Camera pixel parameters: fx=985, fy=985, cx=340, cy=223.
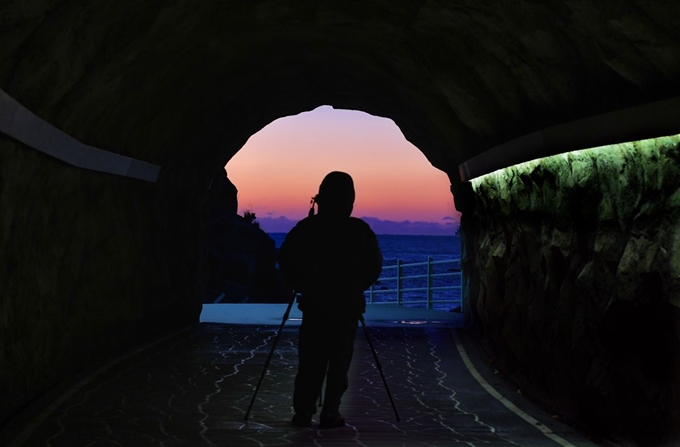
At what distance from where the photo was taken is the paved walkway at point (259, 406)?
7543mm

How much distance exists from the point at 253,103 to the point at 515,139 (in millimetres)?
7108

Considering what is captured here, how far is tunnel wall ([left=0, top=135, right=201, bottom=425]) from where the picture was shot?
8.38 metres

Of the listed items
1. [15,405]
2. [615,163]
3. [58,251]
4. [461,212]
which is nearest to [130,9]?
[58,251]

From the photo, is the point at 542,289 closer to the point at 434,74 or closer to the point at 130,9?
the point at 434,74

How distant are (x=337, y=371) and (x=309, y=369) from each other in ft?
0.77

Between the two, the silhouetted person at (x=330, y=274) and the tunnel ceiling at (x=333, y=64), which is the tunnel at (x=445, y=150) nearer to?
the tunnel ceiling at (x=333, y=64)

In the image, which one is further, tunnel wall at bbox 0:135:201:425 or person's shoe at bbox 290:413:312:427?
tunnel wall at bbox 0:135:201:425

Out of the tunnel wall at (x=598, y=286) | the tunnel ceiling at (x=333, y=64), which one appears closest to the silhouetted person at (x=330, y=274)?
the tunnel wall at (x=598, y=286)

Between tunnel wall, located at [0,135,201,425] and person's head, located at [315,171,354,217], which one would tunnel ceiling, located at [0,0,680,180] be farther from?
person's head, located at [315,171,354,217]

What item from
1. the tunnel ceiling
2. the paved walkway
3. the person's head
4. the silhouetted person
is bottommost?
the paved walkway

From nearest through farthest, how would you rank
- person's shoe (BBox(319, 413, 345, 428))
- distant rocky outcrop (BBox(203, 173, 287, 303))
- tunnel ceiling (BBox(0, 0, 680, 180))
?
tunnel ceiling (BBox(0, 0, 680, 180))
person's shoe (BBox(319, 413, 345, 428))
distant rocky outcrop (BBox(203, 173, 287, 303))

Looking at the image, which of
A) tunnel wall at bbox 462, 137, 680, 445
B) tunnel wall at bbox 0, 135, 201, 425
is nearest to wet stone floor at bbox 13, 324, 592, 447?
tunnel wall at bbox 0, 135, 201, 425

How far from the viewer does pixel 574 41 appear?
25.6ft

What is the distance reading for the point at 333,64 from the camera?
567 inches
